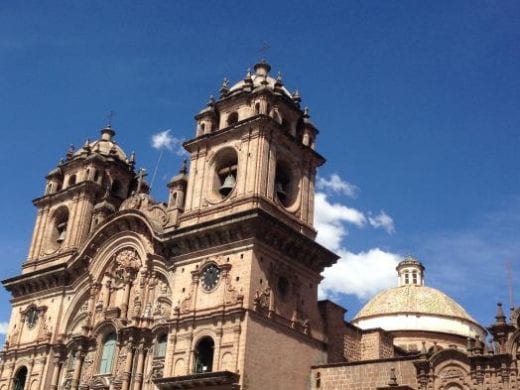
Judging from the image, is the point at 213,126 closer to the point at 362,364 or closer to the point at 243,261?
the point at 243,261

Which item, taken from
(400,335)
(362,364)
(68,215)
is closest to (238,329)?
(362,364)

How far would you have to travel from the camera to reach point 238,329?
29359 millimetres

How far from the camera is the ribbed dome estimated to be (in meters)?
47.8

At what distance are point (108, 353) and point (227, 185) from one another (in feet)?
30.9

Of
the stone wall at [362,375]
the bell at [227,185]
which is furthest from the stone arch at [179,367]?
the bell at [227,185]

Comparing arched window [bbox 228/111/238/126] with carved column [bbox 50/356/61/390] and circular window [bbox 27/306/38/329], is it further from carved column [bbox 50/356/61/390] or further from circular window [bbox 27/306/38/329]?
circular window [bbox 27/306/38/329]

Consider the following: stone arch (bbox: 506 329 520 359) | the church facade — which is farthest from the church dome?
stone arch (bbox: 506 329 520 359)

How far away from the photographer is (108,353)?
3509 cm

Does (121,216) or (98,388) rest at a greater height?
(121,216)

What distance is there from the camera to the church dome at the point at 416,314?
4681 cm

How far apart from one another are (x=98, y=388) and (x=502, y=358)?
1735 centimetres

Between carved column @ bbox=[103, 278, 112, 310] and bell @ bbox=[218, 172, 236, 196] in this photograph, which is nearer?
bell @ bbox=[218, 172, 236, 196]

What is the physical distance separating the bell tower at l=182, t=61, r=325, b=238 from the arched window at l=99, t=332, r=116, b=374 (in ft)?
21.3

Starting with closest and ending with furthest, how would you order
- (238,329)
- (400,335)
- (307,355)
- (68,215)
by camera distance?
(238,329), (307,355), (68,215), (400,335)
